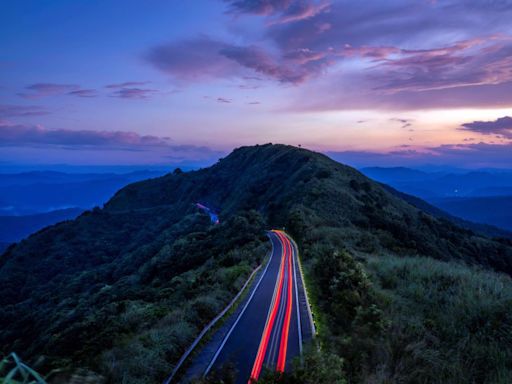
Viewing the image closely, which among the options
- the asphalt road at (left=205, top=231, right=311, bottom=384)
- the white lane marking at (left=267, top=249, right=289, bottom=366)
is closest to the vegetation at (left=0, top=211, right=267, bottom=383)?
the asphalt road at (left=205, top=231, right=311, bottom=384)

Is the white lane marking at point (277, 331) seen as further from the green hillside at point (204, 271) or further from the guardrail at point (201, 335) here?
the guardrail at point (201, 335)

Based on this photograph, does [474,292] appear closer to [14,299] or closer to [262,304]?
[262,304]

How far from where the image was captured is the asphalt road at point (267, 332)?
1044cm

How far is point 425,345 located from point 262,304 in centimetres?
970

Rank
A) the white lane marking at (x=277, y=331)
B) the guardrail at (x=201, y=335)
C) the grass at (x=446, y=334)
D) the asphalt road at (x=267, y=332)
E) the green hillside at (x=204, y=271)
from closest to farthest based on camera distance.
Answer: the grass at (x=446, y=334), the green hillside at (x=204, y=271), the guardrail at (x=201, y=335), the asphalt road at (x=267, y=332), the white lane marking at (x=277, y=331)

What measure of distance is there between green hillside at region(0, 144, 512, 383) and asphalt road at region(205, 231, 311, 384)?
1170 millimetres

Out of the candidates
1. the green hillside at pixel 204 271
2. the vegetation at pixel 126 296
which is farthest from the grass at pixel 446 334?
the vegetation at pixel 126 296

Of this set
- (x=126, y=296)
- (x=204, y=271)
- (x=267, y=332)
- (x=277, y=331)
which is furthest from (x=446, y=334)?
(x=126, y=296)

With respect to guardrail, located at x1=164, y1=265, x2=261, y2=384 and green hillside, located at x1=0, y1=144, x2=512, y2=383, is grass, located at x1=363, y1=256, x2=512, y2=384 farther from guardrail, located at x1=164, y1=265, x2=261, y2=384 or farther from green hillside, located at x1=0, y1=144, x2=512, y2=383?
guardrail, located at x1=164, y1=265, x2=261, y2=384

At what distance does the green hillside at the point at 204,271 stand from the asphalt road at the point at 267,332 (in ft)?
3.84

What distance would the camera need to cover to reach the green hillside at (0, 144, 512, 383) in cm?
996

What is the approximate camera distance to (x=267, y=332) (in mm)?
12977

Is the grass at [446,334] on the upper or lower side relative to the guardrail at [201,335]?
upper

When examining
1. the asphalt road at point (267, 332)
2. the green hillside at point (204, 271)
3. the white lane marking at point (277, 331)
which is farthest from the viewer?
the white lane marking at point (277, 331)
